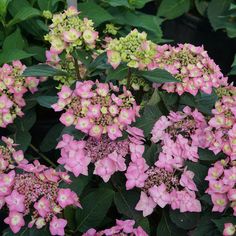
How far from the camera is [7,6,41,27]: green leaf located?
179 centimetres

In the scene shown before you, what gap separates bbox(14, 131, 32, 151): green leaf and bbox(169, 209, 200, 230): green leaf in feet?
1.88

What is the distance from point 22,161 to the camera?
4.57 ft

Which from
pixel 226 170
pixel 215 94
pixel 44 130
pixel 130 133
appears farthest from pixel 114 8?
pixel 226 170

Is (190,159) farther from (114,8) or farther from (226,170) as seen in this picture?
(114,8)

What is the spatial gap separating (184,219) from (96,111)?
36 cm

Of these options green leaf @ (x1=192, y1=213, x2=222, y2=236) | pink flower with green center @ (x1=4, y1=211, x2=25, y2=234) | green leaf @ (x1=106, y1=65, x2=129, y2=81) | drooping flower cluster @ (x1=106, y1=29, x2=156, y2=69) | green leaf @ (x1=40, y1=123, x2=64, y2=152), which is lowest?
green leaf @ (x1=40, y1=123, x2=64, y2=152)

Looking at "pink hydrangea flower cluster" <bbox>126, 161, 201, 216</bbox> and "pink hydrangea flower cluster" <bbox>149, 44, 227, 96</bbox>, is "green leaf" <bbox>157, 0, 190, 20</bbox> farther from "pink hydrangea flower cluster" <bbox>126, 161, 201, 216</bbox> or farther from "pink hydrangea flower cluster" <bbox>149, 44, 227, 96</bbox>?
"pink hydrangea flower cluster" <bbox>126, 161, 201, 216</bbox>

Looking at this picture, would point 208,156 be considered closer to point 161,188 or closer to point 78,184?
point 161,188

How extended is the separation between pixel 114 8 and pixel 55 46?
0.80 metres

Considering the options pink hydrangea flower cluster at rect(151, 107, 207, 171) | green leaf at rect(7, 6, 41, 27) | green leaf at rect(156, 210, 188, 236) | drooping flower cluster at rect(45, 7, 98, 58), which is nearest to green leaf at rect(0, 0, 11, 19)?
green leaf at rect(7, 6, 41, 27)

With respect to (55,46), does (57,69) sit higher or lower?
lower

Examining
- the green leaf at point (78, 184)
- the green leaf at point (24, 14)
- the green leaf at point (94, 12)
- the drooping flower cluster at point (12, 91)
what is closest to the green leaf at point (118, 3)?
the green leaf at point (94, 12)

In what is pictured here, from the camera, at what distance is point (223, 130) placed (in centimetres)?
131

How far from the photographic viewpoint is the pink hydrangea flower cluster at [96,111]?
125cm
